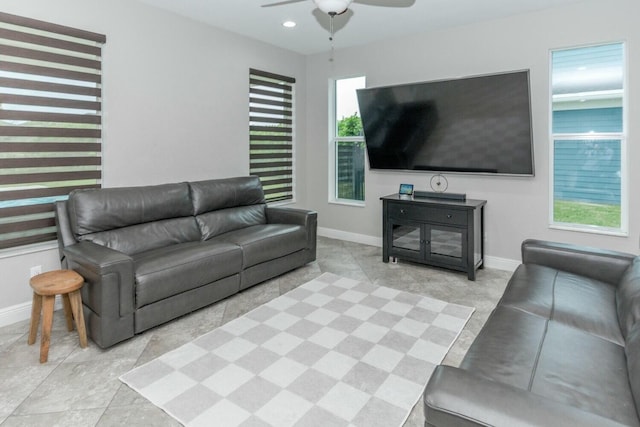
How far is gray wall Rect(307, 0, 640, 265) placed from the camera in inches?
132

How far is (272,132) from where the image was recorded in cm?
505

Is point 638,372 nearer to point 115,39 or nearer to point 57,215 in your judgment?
Answer: point 57,215

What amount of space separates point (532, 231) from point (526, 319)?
2.40 meters

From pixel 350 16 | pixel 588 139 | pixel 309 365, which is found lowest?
pixel 309 365

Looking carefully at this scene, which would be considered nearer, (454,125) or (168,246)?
(168,246)

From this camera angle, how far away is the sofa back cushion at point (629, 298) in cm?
168

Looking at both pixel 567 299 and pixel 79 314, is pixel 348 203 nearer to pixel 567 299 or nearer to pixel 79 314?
pixel 567 299

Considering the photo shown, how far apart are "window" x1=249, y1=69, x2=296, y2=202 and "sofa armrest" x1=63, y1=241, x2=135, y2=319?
2.52 m

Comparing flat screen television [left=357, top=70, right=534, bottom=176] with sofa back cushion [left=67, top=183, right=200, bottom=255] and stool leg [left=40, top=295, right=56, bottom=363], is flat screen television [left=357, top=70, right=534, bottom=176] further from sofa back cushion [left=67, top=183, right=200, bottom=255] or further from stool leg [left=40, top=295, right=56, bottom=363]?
stool leg [left=40, top=295, right=56, bottom=363]

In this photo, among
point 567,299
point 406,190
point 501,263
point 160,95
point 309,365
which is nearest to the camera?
point 567,299

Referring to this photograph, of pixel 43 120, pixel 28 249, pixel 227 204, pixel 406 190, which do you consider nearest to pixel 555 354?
pixel 406 190

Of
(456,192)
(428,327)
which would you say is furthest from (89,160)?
(456,192)

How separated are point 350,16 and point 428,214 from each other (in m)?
2.20

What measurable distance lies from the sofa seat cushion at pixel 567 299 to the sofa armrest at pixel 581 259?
2.3 inches
